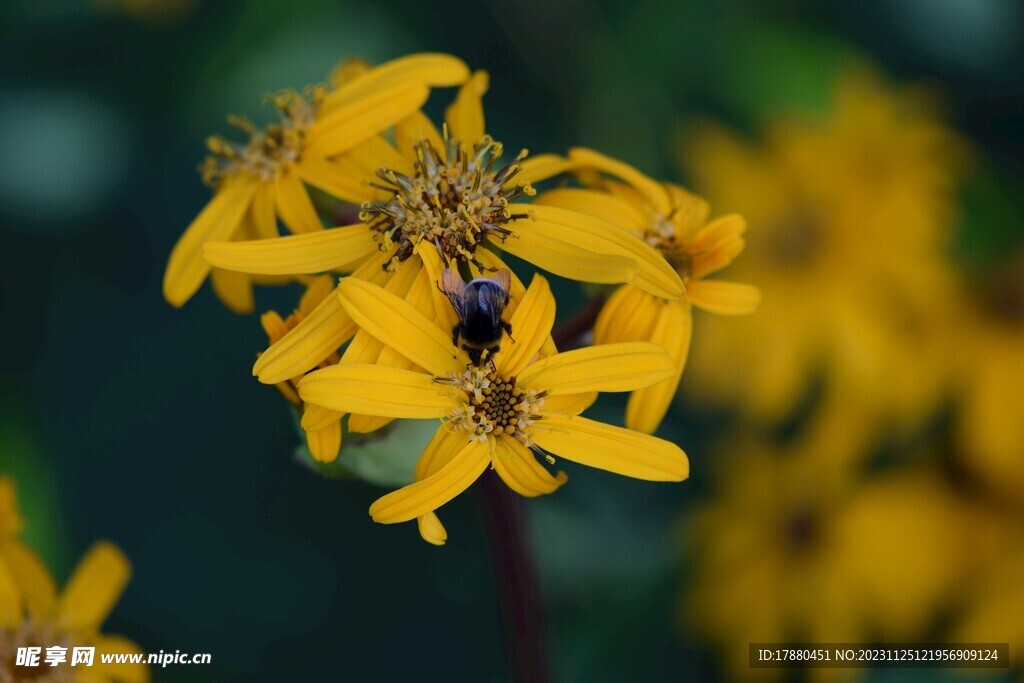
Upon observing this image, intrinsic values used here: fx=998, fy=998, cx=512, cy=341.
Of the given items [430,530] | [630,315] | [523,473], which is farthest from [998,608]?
[430,530]

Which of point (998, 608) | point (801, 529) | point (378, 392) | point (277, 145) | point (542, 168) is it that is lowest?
point (998, 608)

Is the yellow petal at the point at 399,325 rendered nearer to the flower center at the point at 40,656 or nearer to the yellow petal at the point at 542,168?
the yellow petal at the point at 542,168

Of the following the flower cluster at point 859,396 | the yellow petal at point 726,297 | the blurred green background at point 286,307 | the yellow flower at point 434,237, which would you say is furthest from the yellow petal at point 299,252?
the flower cluster at point 859,396

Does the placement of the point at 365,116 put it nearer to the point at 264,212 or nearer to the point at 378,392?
the point at 264,212

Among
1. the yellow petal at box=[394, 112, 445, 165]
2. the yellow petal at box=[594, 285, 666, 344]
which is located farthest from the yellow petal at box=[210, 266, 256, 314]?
the yellow petal at box=[594, 285, 666, 344]

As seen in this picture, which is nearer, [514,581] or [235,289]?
[514,581]

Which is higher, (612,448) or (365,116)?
(365,116)

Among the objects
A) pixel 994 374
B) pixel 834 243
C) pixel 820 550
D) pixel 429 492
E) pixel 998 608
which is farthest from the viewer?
pixel 834 243
